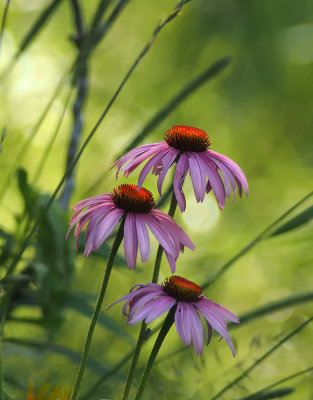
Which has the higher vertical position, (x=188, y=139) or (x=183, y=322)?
(x=188, y=139)

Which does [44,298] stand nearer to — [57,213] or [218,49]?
[57,213]

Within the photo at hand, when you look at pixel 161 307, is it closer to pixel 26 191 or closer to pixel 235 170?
pixel 235 170

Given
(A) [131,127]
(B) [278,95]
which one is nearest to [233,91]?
(B) [278,95]

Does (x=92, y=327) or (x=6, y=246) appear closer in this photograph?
(x=92, y=327)

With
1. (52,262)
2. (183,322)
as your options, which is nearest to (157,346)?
(183,322)

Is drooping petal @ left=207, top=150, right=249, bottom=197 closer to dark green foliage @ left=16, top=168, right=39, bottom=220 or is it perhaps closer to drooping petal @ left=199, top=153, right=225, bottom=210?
drooping petal @ left=199, top=153, right=225, bottom=210
